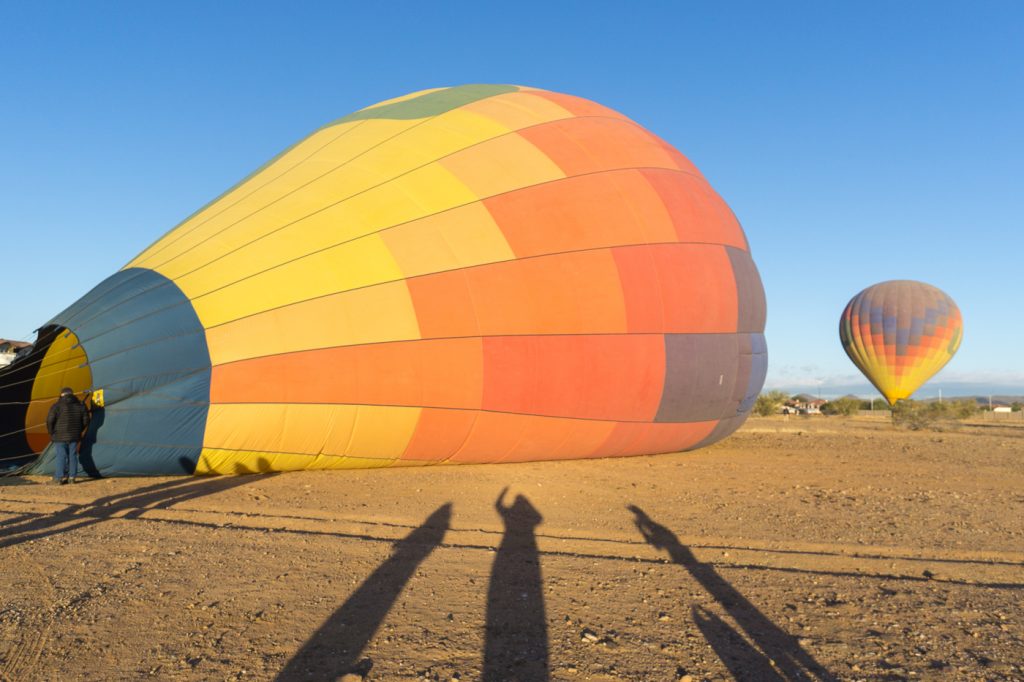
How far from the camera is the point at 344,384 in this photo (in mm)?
6871

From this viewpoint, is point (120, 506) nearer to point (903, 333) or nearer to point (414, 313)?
point (414, 313)

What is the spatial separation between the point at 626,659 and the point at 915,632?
1.34 metres

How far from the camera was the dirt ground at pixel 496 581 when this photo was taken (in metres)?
2.96

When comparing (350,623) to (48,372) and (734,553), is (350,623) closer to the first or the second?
(734,553)

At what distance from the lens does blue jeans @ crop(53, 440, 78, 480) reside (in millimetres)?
7059

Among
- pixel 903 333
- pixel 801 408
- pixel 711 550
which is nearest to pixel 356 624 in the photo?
pixel 711 550

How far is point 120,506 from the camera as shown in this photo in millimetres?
6004

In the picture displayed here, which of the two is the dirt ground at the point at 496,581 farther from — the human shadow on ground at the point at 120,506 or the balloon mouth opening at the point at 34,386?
the balloon mouth opening at the point at 34,386

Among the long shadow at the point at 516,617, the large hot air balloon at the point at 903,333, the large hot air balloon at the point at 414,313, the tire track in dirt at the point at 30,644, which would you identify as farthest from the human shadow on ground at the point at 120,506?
the large hot air balloon at the point at 903,333

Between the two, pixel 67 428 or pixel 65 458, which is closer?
pixel 67 428

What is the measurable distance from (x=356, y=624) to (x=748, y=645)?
1.68 metres

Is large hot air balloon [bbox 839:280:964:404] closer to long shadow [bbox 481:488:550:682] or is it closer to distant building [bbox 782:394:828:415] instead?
distant building [bbox 782:394:828:415]

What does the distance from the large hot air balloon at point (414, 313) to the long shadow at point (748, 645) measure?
12.1ft

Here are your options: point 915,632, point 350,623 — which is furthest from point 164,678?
point 915,632
